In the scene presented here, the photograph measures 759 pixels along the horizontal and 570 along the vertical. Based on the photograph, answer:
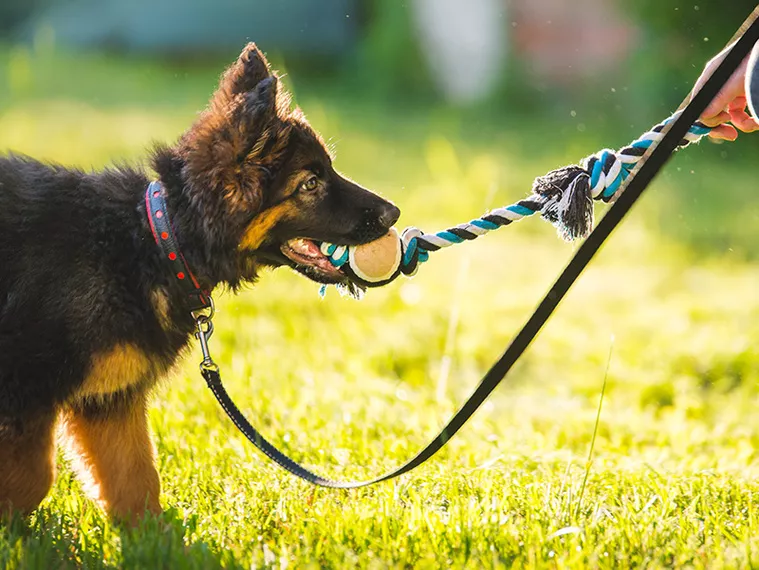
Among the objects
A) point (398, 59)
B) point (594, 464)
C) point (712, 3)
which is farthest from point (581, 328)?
point (398, 59)

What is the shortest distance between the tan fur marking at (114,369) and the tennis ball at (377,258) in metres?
0.84

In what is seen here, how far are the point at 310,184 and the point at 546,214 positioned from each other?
884 millimetres

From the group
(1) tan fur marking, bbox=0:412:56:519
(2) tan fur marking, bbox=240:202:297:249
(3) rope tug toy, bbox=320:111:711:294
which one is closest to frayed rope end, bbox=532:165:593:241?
(3) rope tug toy, bbox=320:111:711:294

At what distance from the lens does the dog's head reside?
3354mm

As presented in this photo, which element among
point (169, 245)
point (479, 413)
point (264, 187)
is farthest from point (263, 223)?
point (479, 413)

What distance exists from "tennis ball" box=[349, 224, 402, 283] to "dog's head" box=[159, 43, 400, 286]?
0.03 m

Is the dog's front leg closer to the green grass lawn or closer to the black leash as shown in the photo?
the green grass lawn

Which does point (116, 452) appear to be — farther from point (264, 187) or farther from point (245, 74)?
point (245, 74)

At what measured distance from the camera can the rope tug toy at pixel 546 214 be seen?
3.43 meters

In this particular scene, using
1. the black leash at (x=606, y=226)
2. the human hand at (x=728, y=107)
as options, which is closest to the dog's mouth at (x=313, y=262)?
the black leash at (x=606, y=226)

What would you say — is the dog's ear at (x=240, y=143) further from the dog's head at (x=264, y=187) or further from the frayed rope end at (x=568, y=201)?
the frayed rope end at (x=568, y=201)

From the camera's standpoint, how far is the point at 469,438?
4.74m

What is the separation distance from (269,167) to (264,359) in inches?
108

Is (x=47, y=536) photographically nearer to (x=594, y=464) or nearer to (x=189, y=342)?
(x=189, y=342)
